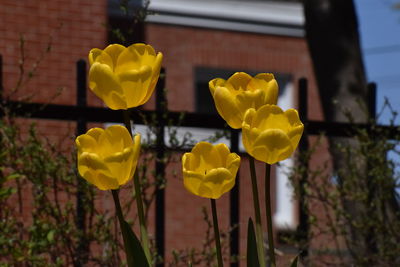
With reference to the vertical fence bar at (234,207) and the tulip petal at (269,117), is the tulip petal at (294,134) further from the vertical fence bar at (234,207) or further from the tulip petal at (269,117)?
the vertical fence bar at (234,207)

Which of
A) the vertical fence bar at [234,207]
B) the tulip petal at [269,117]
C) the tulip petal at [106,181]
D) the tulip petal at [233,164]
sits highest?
the tulip petal at [269,117]

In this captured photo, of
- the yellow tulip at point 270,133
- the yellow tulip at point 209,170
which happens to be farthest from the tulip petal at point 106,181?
the yellow tulip at point 270,133

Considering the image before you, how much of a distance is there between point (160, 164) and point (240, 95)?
1555 millimetres

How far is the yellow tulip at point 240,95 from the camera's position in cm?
149

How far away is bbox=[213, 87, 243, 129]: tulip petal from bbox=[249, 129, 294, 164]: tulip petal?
10 cm

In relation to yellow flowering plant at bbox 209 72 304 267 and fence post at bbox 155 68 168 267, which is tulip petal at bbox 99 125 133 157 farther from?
fence post at bbox 155 68 168 267

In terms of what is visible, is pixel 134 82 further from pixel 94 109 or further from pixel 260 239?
pixel 94 109

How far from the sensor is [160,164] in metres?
3.02

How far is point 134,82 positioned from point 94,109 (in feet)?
5.46

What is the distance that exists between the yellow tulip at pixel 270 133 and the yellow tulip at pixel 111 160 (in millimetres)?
213

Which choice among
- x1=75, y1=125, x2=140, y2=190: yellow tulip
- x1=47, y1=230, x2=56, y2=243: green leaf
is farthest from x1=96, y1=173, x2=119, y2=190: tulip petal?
x1=47, y1=230, x2=56, y2=243: green leaf

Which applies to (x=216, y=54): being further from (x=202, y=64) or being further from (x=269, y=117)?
(x=269, y=117)

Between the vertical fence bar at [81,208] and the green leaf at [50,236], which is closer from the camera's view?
the green leaf at [50,236]

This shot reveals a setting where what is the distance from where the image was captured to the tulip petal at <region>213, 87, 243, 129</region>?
1.49 m
